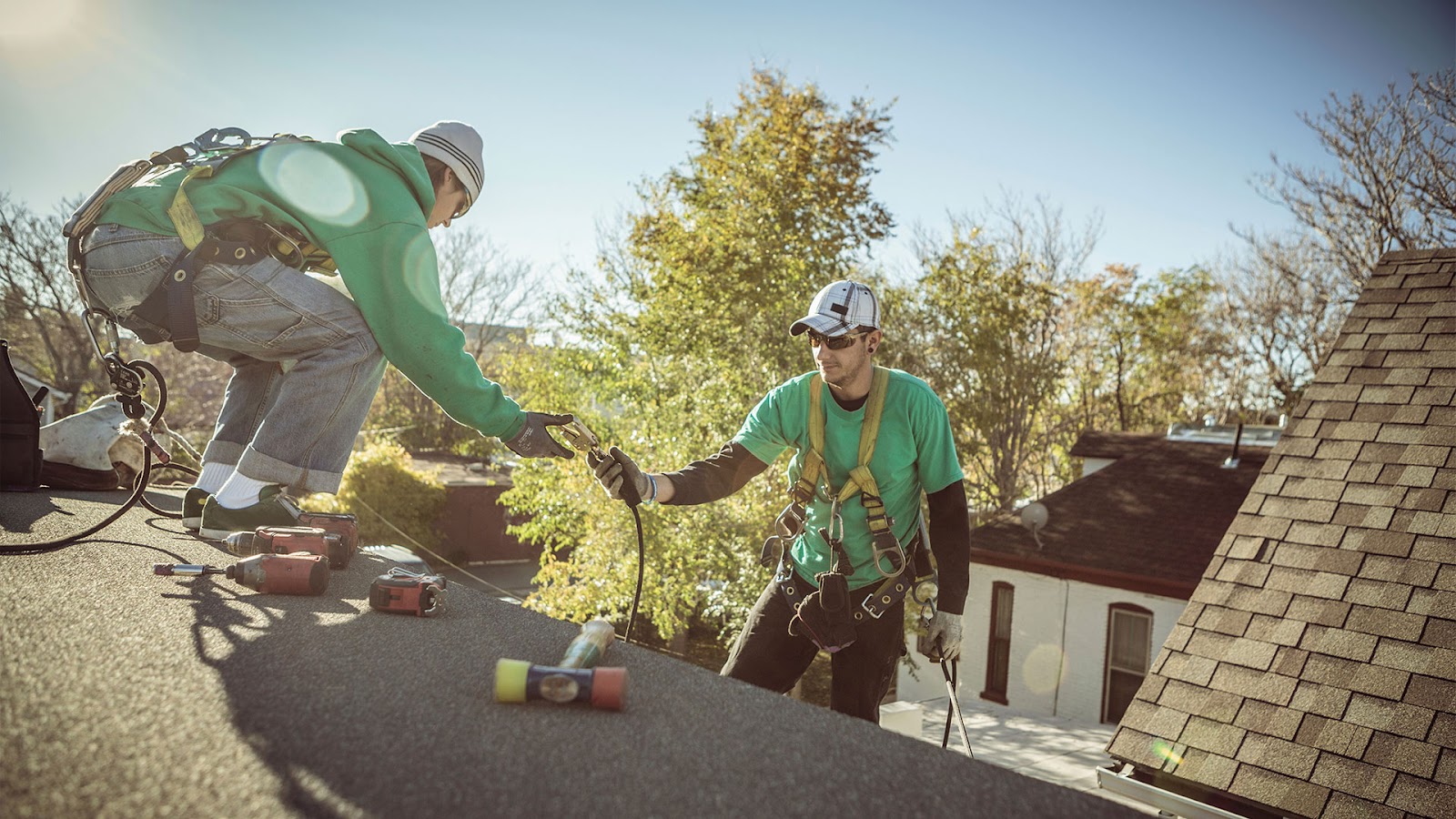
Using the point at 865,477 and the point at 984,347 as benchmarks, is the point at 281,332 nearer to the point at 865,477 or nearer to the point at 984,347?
the point at 865,477

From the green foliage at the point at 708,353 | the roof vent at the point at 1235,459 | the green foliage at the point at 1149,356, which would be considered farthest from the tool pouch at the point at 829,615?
the green foliage at the point at 1149,356

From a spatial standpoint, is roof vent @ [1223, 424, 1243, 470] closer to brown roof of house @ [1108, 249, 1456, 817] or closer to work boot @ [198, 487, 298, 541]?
brown roof of house @ [1108, 249, 1456, 817]

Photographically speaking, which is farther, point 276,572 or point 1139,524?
point 1139,524

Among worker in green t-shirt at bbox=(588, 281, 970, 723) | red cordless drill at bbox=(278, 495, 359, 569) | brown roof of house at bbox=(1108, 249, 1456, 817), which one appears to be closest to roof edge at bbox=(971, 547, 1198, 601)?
brown roof of house at bbox=(1108, 249, 1456, 817)

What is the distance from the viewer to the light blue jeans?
104 inches

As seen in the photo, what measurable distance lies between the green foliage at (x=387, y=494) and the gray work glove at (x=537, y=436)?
14.4 metres

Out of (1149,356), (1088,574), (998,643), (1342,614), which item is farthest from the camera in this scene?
(1149,356)

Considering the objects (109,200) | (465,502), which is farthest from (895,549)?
(465,502)

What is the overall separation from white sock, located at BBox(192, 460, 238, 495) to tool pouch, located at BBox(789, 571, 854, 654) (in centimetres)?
216

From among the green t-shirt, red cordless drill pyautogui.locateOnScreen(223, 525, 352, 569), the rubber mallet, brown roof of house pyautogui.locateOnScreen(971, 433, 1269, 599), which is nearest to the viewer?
the rubber mallet

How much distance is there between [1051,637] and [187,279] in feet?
58.1

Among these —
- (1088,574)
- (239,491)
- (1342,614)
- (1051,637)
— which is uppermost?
(239,491)

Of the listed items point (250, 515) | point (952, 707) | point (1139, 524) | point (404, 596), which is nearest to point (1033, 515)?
point (1139, 524)

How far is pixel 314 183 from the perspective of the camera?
8.84ft
